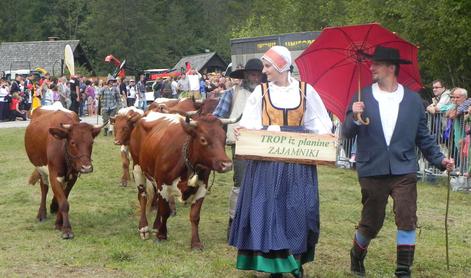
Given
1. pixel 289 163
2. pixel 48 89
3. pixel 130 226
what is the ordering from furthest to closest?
1. pixel 48 89
2. pixel 130 226
3. pixel 289 163

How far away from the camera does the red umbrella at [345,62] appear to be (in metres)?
6.70

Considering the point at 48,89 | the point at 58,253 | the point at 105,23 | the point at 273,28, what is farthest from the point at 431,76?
the point at 105,23

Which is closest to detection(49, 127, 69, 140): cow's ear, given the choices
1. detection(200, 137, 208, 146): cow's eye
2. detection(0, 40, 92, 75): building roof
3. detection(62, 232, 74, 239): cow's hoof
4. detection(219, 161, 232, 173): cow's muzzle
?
detection(62, 232, 74, 239): cow's hoof

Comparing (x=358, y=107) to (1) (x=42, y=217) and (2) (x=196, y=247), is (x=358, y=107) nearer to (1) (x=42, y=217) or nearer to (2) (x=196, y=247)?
(2) (x=196, y=247)

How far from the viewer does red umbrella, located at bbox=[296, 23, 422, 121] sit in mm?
6703

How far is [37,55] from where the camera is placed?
62.6 m

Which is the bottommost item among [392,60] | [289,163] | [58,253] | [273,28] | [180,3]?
[58,253]

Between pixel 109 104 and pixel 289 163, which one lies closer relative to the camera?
pixel 289 163

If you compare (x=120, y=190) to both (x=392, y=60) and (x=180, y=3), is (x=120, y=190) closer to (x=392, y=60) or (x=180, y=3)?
(x=392, y=60)

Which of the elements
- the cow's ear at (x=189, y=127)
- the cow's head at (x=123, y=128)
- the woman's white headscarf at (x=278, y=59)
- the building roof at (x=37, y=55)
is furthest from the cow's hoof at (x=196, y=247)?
the building roof at (x=37, y=55)

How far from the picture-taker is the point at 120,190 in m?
12.8

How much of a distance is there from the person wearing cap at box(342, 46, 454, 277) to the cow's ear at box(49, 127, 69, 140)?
152 inches

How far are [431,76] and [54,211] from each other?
16.7 m

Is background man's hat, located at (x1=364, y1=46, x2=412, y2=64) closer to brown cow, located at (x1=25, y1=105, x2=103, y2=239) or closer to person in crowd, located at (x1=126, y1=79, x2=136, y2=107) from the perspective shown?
brown cow, located at (x1=25, y1=105, x2=103, y2=239)
